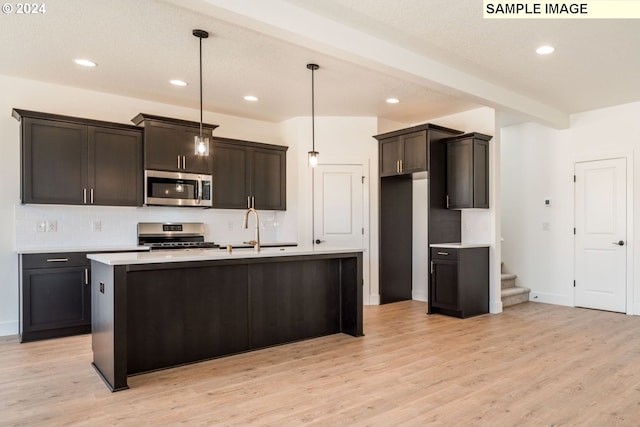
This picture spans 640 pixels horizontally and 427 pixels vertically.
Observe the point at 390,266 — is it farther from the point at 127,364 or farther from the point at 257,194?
the point at 127,364

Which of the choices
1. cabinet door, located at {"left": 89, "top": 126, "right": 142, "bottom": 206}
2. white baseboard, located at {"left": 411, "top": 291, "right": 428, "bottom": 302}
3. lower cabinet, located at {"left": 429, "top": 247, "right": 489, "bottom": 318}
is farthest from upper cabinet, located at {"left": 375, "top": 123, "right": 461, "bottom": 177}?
cabinet door, located at {"left": 89, "top": 126, "right": 142, "bottom": 206}

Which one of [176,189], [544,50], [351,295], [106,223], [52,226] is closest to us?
[544,50]

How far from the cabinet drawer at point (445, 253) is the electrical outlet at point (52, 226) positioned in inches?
181

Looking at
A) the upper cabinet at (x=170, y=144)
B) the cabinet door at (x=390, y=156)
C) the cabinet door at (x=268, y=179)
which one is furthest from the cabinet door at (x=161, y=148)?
the cabinet door at (x=390, y=156)

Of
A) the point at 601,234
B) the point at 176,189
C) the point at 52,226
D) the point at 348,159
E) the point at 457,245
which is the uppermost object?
the point at 348,159

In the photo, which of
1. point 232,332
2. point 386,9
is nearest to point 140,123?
point 232,332

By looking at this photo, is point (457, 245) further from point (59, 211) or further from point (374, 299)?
point (59, 211)

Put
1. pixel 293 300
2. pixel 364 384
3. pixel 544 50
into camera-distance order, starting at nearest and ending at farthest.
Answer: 1. pixel 364 384
2. pixel 544 50
3. pixel 293 300

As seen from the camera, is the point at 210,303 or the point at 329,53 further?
the point at 210,303

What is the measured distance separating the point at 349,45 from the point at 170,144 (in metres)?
2.80

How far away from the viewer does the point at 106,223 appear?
16.9 feet

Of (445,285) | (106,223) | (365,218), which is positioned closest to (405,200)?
(365,218)

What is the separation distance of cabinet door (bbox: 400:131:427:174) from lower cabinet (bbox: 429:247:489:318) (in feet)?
3.70

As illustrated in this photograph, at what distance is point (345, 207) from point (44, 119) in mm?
3841
